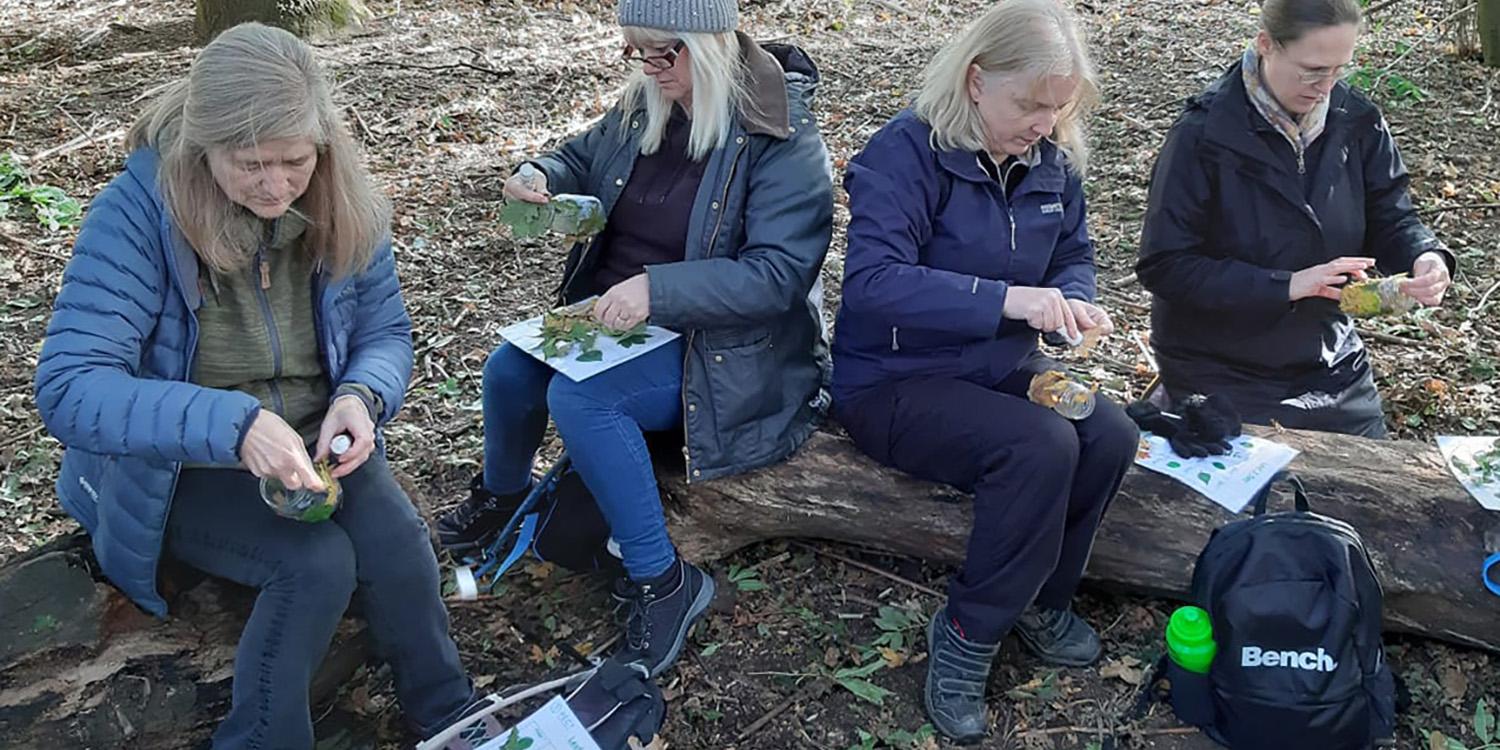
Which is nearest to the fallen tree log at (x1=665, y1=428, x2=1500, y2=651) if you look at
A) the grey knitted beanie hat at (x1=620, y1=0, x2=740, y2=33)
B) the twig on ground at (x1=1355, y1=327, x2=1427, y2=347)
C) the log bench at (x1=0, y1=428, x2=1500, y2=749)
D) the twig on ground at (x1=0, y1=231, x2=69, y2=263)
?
the log bench at (x1=0, y1=428, x2=1500, y2=749)

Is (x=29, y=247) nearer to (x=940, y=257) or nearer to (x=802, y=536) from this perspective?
(x=802, y=536)

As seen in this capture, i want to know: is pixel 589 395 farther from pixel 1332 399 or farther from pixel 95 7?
pixel 95 7

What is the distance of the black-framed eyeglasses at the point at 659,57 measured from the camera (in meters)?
3.11

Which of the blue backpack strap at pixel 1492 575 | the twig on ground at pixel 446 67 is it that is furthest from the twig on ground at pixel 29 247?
the blue backpack strap at pixel 1492 575

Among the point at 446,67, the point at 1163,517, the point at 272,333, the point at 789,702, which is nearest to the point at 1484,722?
the point at 1163,517

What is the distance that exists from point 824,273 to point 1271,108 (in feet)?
7.66

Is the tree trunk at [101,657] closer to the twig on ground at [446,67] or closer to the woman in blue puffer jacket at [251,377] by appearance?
the woman in blue puffer jacket at [251,377]

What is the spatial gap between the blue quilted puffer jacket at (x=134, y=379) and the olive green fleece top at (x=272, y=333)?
44mm

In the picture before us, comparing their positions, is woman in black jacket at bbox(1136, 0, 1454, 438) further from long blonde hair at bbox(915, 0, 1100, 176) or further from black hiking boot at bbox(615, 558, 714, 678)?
black hiking boot at bbox(615, 558, 714, 678)

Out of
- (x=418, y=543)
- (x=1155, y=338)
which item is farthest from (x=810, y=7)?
(x=418, y=543)

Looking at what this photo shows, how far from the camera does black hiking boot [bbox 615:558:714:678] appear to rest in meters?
3.22

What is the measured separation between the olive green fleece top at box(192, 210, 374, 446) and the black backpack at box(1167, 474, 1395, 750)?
2.11m

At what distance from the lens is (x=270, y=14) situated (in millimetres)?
7953

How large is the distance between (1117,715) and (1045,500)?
2.12ft
